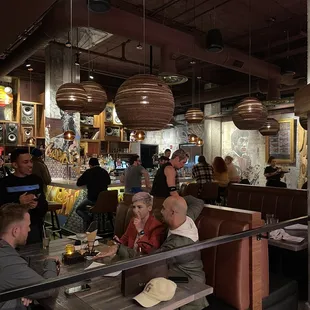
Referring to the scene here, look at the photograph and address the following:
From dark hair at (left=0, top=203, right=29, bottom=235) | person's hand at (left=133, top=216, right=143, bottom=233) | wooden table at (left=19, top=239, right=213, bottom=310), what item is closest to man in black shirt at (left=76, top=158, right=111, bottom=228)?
person's hand at (left=133, top=216, right=143, bottom=233)

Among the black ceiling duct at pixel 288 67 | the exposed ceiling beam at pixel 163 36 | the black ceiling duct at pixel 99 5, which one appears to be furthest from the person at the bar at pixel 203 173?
the black ceiling duct at pixel 99 5

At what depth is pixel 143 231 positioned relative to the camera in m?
2.74

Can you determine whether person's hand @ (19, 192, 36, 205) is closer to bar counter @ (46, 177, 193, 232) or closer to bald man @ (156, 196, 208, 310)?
bald man @ (156, 196, 208, 310)

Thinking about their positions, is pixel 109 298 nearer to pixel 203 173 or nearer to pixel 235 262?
pixel 235 262

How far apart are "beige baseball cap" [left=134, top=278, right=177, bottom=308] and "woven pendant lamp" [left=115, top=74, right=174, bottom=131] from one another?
94 centimetres

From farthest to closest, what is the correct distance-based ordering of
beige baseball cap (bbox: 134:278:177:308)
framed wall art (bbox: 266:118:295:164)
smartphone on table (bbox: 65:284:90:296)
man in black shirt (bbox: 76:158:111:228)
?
framed wall art (bbox: 266:118:295:164)
man in black shirt (bbox: 76:158:111:228)
smartphone on table (bbox: 65:284:90:296)
beige baseball cap (bbox: 134:278:177:308)

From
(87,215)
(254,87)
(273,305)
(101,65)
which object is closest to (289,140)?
(254,87)

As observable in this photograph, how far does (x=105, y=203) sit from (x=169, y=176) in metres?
1.64

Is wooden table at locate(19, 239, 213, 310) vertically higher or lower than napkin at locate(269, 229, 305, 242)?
lower

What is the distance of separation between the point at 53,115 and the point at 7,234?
18.7ft

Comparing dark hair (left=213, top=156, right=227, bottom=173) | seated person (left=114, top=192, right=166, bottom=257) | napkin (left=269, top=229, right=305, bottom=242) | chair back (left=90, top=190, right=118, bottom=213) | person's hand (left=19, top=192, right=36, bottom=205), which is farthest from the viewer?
dark hair (left=213, top=156, right=227, bottom=173)

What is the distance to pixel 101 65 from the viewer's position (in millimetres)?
9359

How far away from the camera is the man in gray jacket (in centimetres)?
175

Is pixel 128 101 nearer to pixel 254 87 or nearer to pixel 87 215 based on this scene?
pixel 87 215
